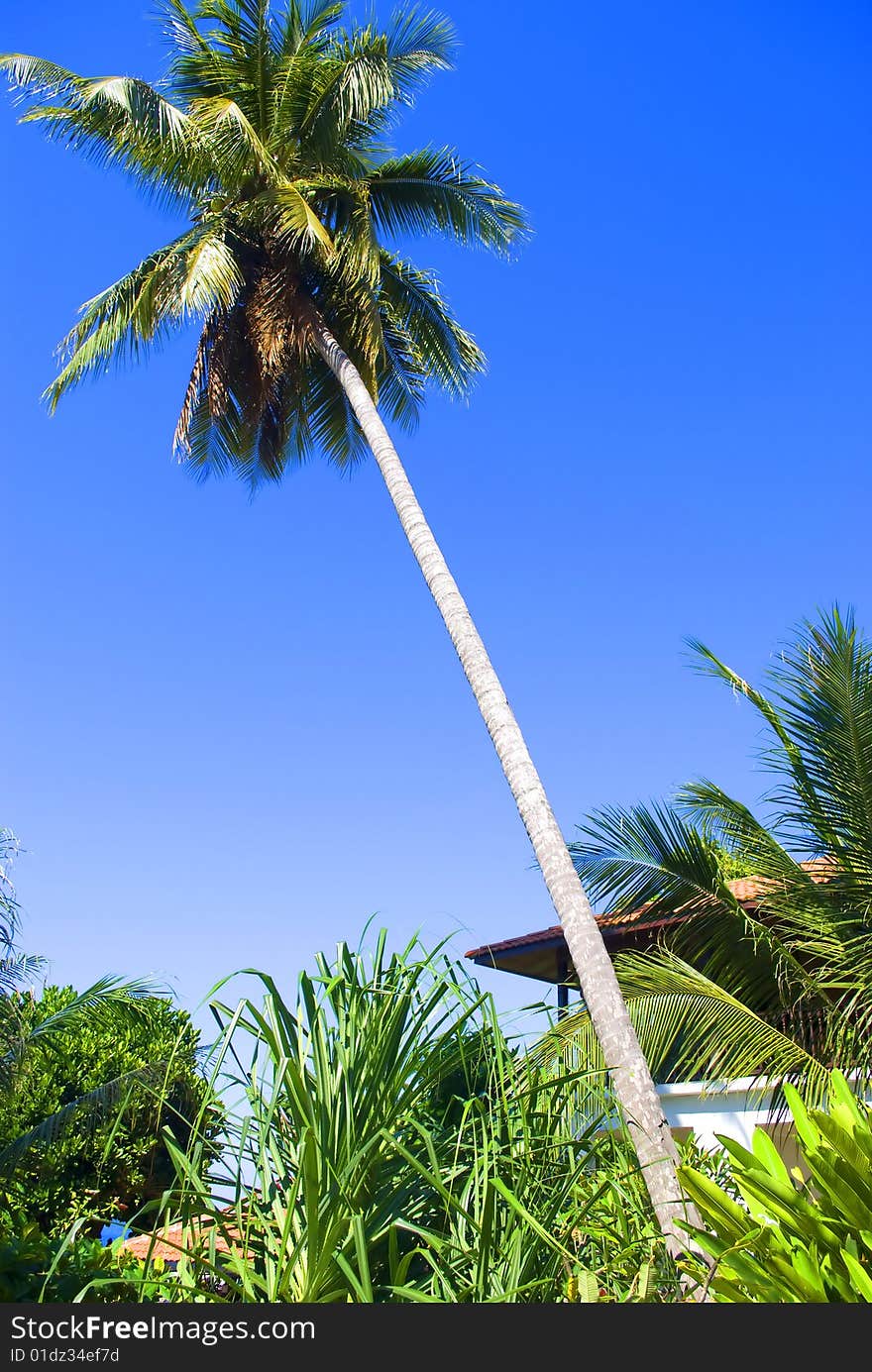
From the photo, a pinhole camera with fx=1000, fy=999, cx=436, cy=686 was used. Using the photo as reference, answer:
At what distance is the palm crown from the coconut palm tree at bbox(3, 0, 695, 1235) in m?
0.02

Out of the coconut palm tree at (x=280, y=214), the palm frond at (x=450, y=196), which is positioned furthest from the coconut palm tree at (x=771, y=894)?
the palm frond at (x=450, y=196)

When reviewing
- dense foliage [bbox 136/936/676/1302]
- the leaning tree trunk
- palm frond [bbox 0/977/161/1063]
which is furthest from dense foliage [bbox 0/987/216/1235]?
dense foliage [bbox 136/936/676/1302]

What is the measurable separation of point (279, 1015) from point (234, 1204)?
57cm

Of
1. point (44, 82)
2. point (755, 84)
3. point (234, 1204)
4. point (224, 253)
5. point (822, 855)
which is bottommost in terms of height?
point (234, 1204)

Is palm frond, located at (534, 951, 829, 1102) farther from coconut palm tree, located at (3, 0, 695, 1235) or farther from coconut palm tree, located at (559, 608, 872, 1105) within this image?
coconut palm tree, located at (3, 0, 695, 1235)

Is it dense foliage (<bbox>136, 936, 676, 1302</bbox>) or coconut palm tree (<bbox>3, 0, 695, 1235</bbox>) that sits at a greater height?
coconut palm tree (<bbox>3, 0, 695, 1235</bbox>)

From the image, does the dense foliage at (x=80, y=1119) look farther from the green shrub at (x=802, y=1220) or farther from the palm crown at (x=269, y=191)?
the green shrub at (x=802, y=1220)

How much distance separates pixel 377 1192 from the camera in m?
2.97

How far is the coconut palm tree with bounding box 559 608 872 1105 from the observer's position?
308 inches

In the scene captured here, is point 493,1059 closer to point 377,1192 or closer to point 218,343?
point 377,1192

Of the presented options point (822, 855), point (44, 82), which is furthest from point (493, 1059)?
point (44, 82)

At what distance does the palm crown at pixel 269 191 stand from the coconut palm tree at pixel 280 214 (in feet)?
0.07

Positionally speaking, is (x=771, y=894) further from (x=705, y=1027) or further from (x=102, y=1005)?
(x=102, y=1005)

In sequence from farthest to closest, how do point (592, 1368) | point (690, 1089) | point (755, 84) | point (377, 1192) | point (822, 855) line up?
point (690, 1089) < point (755, 84) < point (822, 855) < point (377, 1192) < point (592, 1368)
